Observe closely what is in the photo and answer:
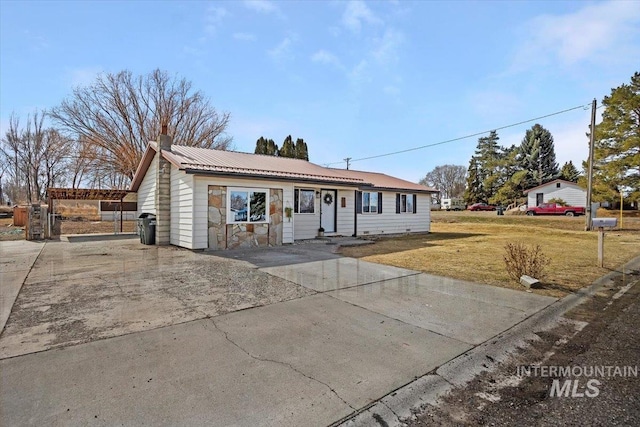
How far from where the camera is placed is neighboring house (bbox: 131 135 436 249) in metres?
10.2

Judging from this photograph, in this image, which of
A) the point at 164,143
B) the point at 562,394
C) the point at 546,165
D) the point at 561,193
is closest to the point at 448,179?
the point at 546,165

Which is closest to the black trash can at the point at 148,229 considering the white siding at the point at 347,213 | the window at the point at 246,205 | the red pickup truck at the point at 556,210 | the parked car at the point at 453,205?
the window at the point at 246,205

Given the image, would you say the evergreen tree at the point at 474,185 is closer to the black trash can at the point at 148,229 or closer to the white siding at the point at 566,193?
the white siding at the point at 566,193

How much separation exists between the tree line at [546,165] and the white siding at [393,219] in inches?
583

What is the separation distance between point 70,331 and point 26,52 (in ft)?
49.9

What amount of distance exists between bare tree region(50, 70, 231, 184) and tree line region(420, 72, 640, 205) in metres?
31.2

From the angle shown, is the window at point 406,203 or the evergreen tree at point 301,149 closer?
the window at point 406,203

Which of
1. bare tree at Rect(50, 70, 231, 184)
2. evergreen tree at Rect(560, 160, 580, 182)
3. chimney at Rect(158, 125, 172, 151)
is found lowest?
chimney at Rect(158, 125, 172, 151)

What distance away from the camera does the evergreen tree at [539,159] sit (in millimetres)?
42312

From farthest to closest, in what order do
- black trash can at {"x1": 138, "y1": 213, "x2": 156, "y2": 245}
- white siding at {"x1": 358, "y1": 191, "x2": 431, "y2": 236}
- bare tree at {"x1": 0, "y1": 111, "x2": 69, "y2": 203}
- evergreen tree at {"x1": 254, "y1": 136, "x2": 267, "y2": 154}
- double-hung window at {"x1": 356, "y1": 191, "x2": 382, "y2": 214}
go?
1. evergreen tree at {"x1": 254, "y1": 136, "x2": 267, "y2": 154}
2. bare tree at {"x1": 0, "y1": 111, "x2": 69, "y2": 203}
3. white siding at {"x1": 358, "y1": 191, "x2": 431, "y2": 236}
4. double-hung window at {"x1": 356, "y1": 191, "x2": 382, "y2": 214}
5. black trash can at {"x1": 138, "y1": 213, "x2": 156, "y2": 245}

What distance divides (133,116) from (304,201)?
21.3 metres

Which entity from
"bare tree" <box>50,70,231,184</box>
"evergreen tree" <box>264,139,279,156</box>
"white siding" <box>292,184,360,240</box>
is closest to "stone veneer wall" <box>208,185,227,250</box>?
"white siding" <box>292,184,360,240</box>

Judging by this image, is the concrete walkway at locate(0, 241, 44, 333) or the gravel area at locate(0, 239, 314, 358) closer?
the gravel area at locate(0, 239, 314, 358)

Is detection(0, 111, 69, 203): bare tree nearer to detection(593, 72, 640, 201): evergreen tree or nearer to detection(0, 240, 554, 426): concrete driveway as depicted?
detection(0, 240, 554, 426): concrete driveway
